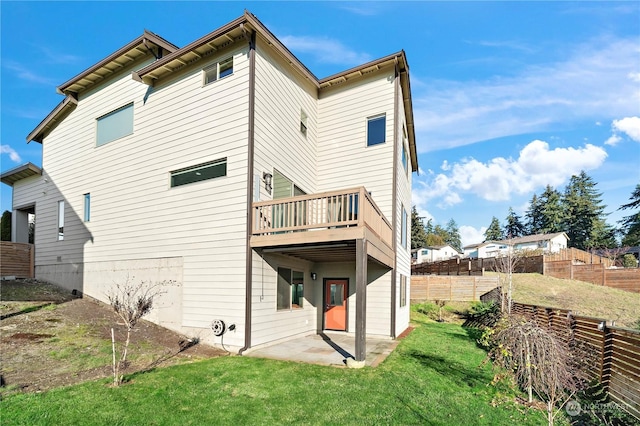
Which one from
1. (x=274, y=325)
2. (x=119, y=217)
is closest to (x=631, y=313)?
(x=274, y=325)

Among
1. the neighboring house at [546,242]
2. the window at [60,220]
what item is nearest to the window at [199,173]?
the window at [60,220]

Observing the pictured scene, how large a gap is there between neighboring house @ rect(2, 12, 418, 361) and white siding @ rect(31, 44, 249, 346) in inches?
1.9

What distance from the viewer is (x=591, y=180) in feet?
165

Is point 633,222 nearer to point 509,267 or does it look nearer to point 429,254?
point 429,254

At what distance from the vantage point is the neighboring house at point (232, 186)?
8.47 metres

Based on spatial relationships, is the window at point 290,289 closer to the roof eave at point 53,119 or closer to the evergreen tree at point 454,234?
the roof eave at point 53,119

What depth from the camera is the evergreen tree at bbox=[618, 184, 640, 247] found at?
38469 millimetres

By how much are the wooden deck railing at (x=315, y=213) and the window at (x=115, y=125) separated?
6.08 metres

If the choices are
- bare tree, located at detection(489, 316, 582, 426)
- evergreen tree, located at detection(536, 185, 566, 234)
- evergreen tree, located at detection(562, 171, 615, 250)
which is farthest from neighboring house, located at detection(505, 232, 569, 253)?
bare tree, located at detection(489, 316, 582, 426)

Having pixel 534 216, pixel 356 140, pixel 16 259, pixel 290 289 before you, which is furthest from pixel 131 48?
pixel 534 216

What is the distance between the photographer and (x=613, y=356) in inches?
226

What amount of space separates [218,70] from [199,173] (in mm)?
2915

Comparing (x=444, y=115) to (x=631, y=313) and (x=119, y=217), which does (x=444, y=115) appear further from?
(x=119, y=217)

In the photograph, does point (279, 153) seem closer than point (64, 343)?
No
